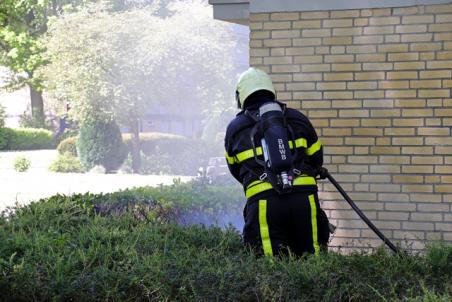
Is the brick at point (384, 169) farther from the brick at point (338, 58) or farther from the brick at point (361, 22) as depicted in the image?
the brick at point (361, 22)

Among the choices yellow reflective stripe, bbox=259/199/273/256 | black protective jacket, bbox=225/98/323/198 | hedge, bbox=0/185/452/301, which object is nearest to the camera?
hedge, bbox=0/185/452/301

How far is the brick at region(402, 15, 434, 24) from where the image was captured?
5789 mm

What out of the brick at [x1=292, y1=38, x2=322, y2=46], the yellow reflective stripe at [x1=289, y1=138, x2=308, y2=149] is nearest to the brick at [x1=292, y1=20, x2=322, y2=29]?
the brick at [x1=292, y1=38, x2=322, y2=46]

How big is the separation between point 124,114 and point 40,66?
717cm

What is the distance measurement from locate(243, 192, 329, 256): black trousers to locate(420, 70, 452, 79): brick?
2.08m

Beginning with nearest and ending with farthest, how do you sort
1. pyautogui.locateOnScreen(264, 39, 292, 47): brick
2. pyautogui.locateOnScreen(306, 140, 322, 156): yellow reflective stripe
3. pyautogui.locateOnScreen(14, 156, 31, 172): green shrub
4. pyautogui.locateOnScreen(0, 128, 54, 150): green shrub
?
pyautogui.locateOnScreen(306, 140, 322, 156): yellow reflective stripe < pyautogui.locateOnScreen(264, 39, 292, 47): brick < pyautogui.locateOnScreen(14, 156, 31, 172): green shrub < pyautogui.locateOnScreen(0, 128, 54, 150): green shrub

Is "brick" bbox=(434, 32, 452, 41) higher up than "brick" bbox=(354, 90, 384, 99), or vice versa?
"brick" bbox=(434, 32, 452, 41)

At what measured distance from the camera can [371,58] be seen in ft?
19.4

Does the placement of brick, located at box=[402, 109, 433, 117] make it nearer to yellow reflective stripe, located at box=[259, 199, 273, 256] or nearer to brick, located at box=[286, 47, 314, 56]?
brick, located at box=[286, 47, 314, 56]

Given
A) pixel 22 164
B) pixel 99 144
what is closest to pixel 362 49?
pixel 99 144

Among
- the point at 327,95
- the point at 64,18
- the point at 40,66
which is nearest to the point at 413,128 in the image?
the point at 327,95

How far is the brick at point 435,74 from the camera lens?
227 inches

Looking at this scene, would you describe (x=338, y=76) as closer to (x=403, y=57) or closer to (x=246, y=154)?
(x=403, y=57)

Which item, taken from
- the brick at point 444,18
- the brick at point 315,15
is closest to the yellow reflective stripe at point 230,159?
the brick at point 315,15
